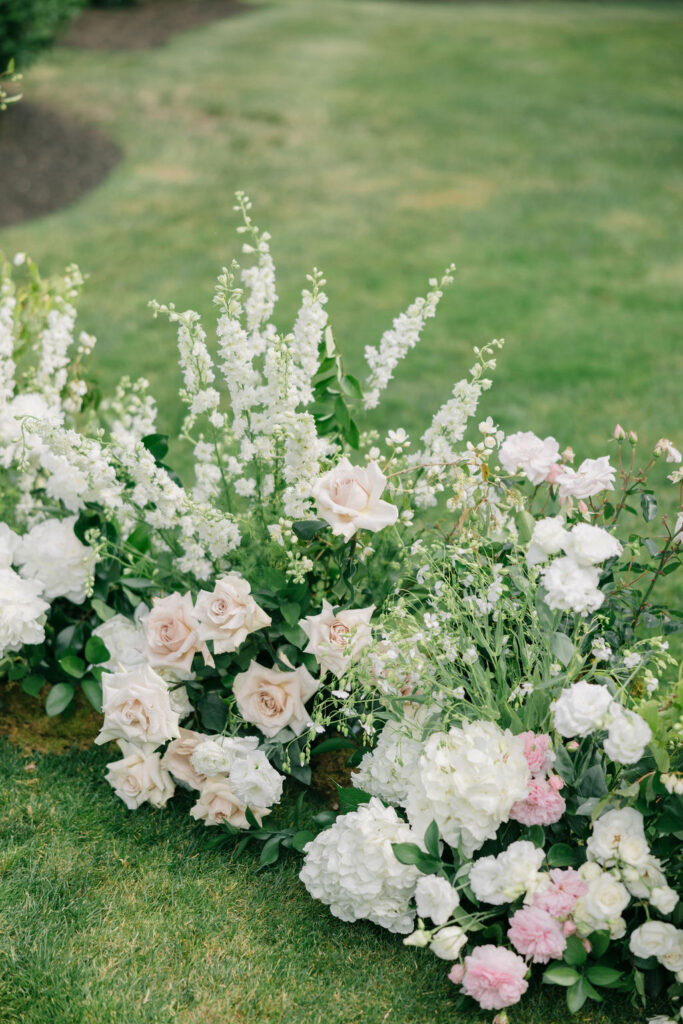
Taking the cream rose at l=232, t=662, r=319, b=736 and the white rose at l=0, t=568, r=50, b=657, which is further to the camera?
the white rose at l=0, t=568, r=50, b=657

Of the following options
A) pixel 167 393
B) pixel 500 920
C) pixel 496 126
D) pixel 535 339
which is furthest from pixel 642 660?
pixel 496 126

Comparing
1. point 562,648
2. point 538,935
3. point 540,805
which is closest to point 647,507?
point 562,648

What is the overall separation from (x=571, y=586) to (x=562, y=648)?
0.59ft

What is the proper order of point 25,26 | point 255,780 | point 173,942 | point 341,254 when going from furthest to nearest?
point 25,26 → point 341,254 → point 255,780 → point 173,942

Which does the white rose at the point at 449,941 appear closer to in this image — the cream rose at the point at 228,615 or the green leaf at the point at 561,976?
the green leaf at the point at 561,976

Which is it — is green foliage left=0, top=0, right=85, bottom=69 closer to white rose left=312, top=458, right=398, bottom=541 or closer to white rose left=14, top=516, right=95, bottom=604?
white rose left=14, top=516, right=95, bottom=604

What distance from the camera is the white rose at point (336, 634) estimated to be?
8.71 ft

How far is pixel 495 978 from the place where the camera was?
2.29m

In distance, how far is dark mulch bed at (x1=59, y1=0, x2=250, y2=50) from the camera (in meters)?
14.7

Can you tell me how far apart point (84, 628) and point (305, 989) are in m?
1.34

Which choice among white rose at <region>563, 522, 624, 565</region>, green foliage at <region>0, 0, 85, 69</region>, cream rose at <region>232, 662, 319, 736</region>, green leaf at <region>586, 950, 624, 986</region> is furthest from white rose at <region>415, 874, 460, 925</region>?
green foliage at <region>0, 0, 85, 69</region>

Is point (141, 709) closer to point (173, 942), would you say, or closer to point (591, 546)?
point (173, 942)

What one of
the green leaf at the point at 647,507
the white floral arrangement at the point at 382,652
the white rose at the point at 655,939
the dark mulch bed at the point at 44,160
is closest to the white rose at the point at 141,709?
the white floral arrangement at the point at 382,652

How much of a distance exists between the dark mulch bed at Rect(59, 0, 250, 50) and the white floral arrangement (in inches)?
508
